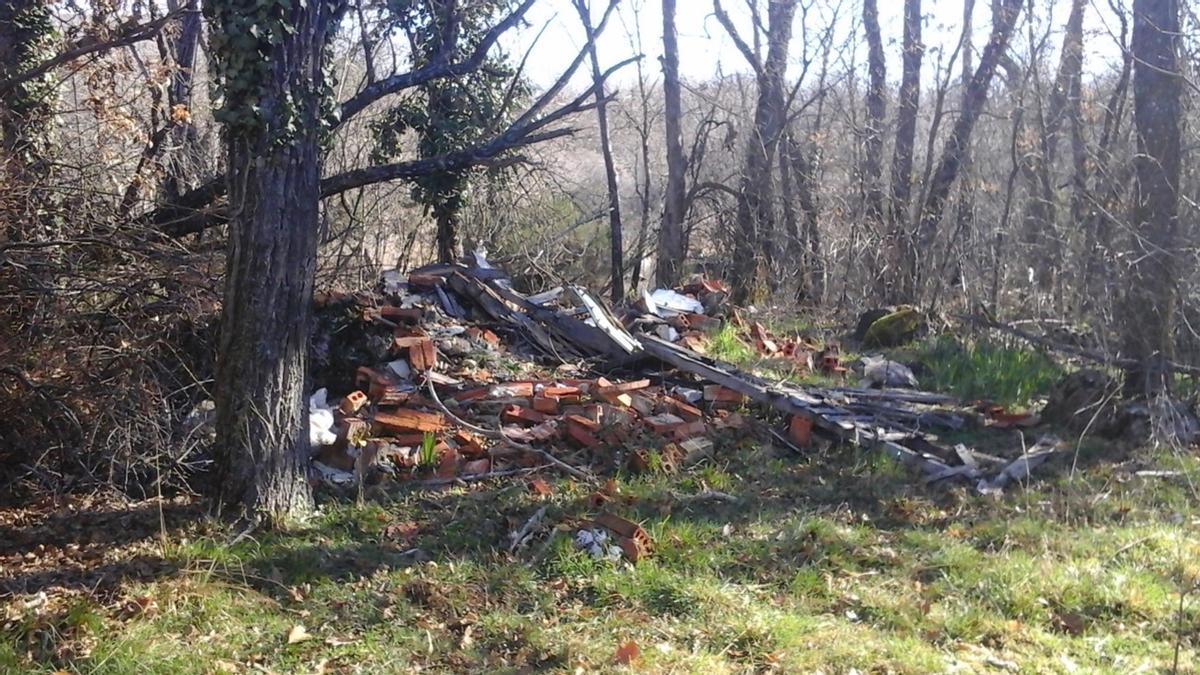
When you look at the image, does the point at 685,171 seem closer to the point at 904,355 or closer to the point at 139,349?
the point at 904,355

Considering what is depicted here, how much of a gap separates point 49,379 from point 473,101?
218 inches

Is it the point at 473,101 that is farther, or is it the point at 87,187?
the point at 473,101

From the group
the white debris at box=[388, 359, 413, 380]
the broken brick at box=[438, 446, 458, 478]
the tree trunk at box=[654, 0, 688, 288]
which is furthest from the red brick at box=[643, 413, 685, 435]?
the tree trunk at box=[654, 0, 688, 288]

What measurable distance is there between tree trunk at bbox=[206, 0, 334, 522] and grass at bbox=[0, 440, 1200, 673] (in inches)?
18.8

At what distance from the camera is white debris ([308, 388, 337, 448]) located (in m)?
7.20

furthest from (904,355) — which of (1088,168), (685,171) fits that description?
(685,171)

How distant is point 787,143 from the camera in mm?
16703

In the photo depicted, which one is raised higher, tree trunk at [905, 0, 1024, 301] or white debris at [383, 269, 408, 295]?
tree trunk at [905, 0, 1024, 301]

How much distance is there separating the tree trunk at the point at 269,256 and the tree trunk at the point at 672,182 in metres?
10.9

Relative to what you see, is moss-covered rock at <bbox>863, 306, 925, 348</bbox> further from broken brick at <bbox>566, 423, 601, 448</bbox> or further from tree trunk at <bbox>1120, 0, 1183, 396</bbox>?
broken brick at <bbox>566, 423, 601, 448</bbox>

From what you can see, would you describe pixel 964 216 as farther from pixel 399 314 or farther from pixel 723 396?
pixel 399 314

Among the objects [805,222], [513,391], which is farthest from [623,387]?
[805,222]

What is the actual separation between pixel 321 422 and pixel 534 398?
1686 millimetres

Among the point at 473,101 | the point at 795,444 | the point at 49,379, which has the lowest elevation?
the point at 795,444
